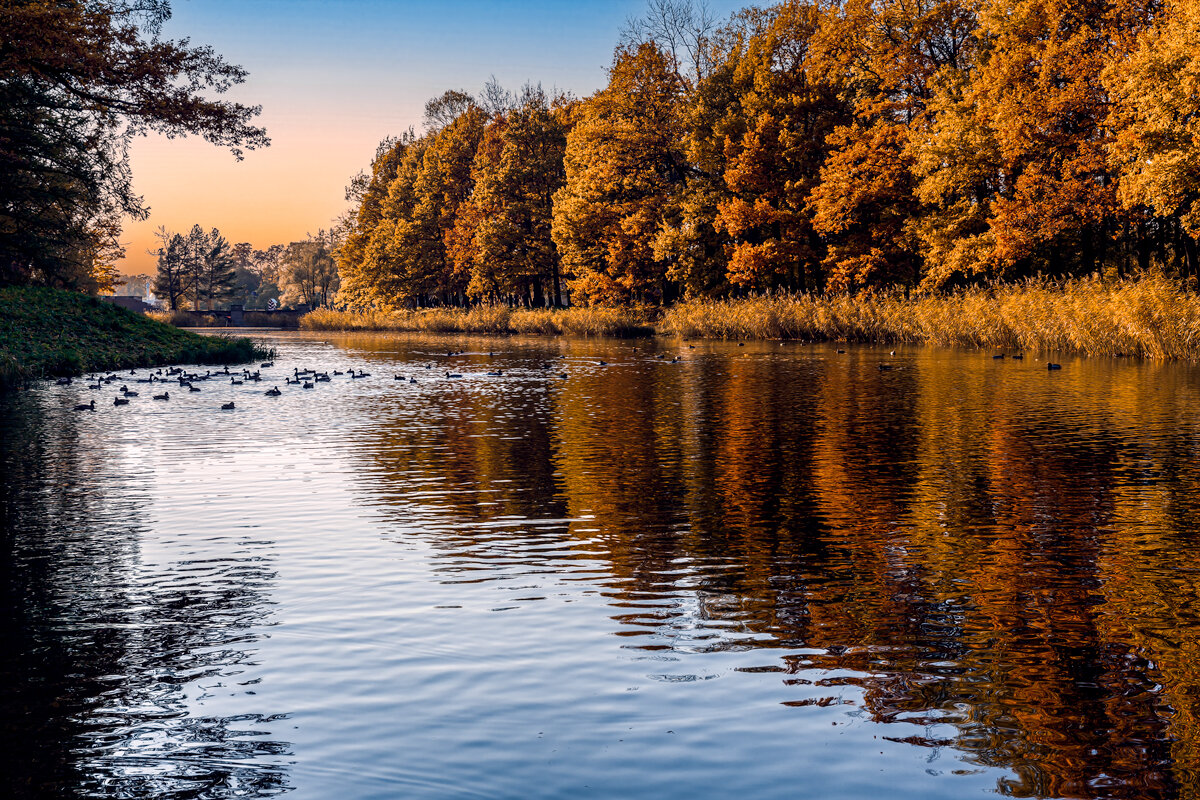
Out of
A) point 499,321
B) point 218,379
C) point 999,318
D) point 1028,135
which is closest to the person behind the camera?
point 218,379

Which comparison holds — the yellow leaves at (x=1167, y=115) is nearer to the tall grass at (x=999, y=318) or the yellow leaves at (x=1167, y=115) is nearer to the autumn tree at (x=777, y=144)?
the tall grass at (x=999, y=318)

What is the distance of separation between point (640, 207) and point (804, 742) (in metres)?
57.6

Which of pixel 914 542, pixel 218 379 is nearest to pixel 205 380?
pixel 218 379

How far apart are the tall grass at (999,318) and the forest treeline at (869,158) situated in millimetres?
2853

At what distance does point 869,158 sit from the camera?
47906 mm

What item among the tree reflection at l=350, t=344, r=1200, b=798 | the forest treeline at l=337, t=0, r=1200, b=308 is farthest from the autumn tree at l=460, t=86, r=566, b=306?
the tree reflection at l=350, t=344, r=1200, b=798

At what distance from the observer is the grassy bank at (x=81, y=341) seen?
29.8 meters

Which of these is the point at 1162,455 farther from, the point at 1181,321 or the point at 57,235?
the point at 57,235

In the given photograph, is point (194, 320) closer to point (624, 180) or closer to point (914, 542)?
point (624, 180)

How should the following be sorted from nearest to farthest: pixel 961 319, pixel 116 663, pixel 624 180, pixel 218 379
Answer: pixel 116 663, pixel 218 379, pixel 961 319, pixel 624 180

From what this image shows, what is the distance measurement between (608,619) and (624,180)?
56.0 meters

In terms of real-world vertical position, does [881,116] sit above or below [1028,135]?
above

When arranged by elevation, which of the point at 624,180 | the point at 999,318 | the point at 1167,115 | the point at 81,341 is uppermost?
the point at 624,180

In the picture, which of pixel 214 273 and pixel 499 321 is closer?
pixel 499 321
